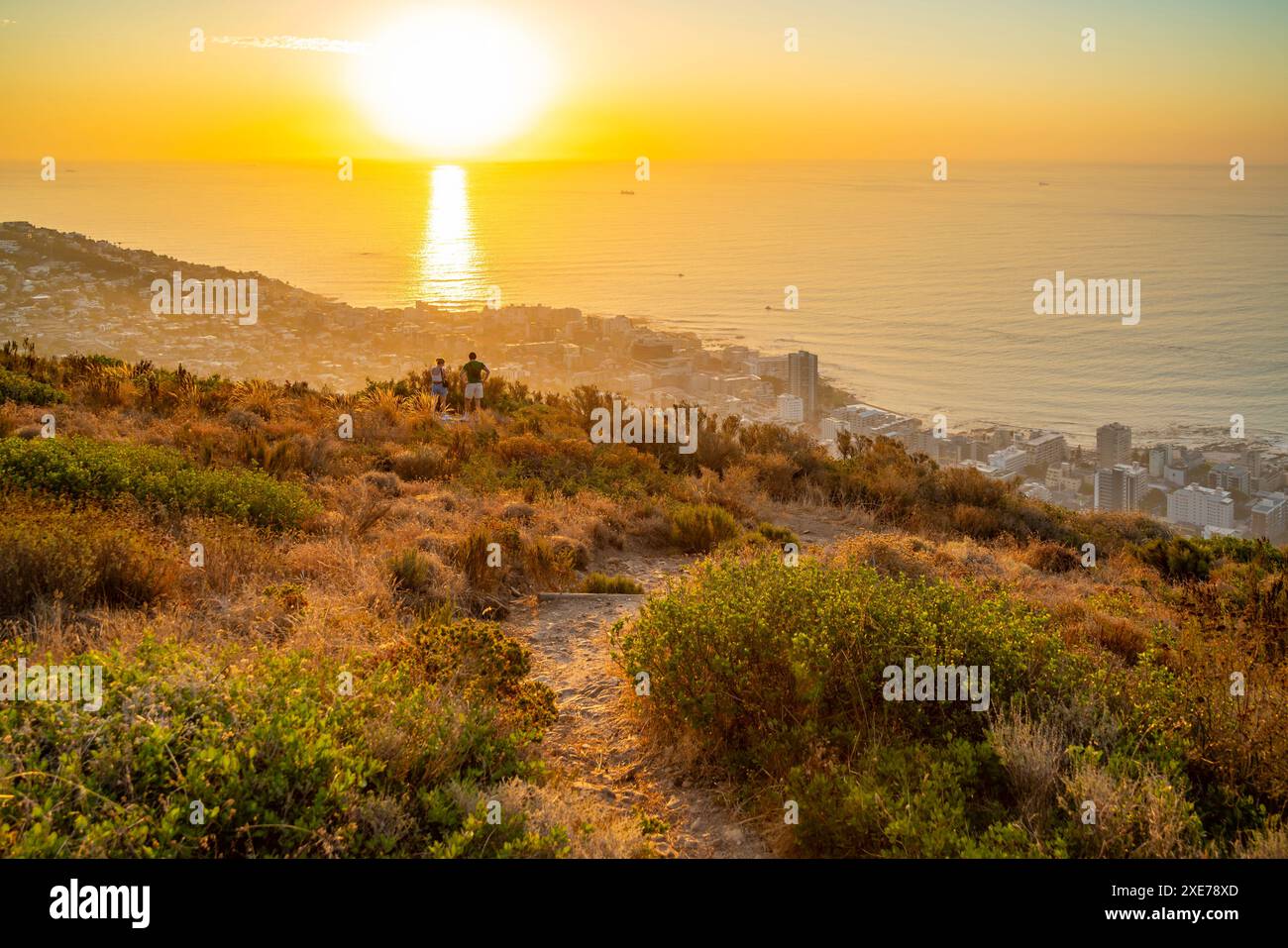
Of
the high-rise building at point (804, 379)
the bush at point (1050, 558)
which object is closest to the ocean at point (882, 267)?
the high-rise building at point (804, 379)

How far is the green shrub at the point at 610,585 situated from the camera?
873 centimetres

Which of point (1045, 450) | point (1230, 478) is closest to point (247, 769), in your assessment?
point (1045, 450)

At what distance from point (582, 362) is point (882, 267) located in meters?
46.5

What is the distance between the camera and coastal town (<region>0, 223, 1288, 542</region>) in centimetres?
2142

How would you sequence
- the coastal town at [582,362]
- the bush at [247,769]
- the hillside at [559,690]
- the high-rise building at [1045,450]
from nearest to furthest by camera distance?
the bush at [247,769] < the hillside at [559,690] < the coastal town at [582,362] < the high-rise building at [1045,450]

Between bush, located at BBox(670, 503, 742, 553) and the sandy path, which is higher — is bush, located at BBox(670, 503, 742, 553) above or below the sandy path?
above

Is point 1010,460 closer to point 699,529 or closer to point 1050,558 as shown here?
point 1050,558

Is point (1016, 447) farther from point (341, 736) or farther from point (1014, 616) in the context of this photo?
point (341, 736)

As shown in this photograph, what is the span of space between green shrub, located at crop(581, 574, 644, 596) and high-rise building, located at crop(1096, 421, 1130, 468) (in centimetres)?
2038

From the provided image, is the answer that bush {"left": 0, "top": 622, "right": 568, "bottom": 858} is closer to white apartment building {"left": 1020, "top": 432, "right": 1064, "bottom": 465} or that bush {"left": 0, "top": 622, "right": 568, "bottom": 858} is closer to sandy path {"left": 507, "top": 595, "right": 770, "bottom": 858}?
sandy path {"left": 507, "top": 595, "right": 770, "bottom": 858}

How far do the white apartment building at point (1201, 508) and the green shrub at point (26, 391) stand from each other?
80.8ft

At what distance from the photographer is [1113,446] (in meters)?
24.7

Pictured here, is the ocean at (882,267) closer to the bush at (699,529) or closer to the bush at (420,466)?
the bush at (699,529)

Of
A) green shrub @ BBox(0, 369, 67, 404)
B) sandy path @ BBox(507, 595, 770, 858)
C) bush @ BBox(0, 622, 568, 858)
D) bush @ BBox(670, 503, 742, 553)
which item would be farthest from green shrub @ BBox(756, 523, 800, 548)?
green shrub @ BBox(0, 369, 67, 404)
